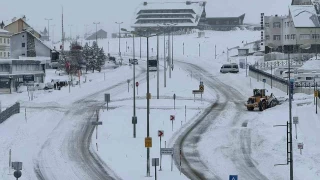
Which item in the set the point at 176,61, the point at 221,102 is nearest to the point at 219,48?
the point at 176,61

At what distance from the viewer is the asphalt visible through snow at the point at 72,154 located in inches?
1586

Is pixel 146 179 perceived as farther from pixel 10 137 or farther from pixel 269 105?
pixel 269 105

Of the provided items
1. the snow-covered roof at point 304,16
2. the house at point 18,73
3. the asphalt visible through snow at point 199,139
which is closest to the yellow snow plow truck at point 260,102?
the asphalt visible through snow at point 199,139

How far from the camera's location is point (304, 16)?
132 metres

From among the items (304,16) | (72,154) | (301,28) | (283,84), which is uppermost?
(304,16)

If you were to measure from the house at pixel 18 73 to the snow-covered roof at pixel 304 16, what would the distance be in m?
50.0

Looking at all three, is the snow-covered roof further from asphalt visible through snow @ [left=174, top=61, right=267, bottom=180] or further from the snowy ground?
asphalt visible through snow @ [left=174, top=61, right=267, bottom=180]

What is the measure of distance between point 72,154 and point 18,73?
54732 mm

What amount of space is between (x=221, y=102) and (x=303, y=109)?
14.4 metres

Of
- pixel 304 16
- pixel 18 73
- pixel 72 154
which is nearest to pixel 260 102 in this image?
pixel 72 154

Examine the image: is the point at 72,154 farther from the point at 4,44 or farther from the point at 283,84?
the point at 4,44

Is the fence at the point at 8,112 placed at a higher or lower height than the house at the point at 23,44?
lower

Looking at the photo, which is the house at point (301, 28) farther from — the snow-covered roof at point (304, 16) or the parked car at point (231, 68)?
the parked car at point (231, 68)

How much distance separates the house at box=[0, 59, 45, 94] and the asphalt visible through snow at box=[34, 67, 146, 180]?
30.3 m
